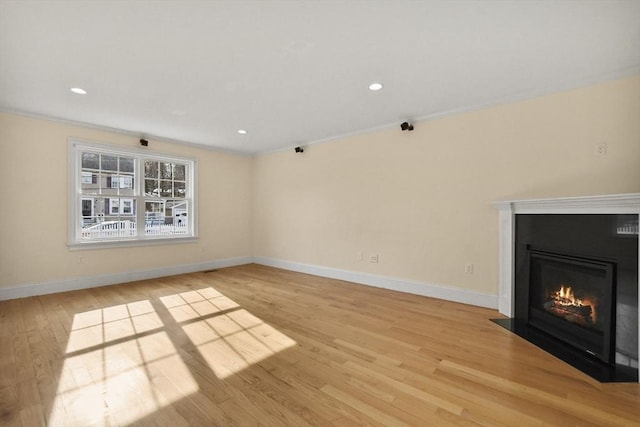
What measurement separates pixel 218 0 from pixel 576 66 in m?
3.08

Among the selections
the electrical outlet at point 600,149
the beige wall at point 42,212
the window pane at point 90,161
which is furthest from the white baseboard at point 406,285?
the window pane at point 90,161

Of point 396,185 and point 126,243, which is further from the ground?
point 396,185

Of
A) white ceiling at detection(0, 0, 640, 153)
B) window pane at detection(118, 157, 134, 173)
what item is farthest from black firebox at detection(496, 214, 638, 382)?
window pane at detection(118, 157, 134, 173)

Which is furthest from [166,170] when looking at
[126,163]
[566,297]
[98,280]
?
[566,297]

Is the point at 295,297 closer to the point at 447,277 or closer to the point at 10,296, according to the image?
the point at 447,277

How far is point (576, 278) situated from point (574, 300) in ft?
0.67

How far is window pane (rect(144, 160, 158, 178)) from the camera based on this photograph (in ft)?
16.3

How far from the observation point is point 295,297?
12.6 feet

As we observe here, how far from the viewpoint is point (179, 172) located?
5.43m

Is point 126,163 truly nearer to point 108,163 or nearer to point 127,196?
point 108,163

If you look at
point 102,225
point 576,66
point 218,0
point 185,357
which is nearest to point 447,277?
point 576,66

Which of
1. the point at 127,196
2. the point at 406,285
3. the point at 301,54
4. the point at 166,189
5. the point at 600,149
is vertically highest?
the point at 301,54

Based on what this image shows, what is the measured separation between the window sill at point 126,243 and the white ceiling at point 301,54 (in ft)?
6.14

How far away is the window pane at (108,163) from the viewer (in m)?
4.52
